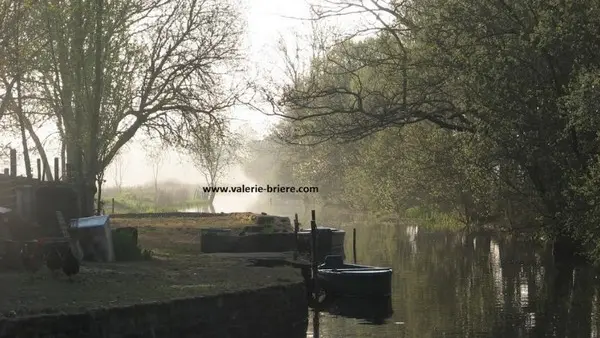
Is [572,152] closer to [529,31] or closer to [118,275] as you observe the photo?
[529,31]

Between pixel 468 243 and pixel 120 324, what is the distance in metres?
34.3

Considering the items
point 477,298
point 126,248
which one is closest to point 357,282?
point 477,298

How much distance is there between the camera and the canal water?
2245 centimetres

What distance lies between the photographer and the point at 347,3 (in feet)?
122

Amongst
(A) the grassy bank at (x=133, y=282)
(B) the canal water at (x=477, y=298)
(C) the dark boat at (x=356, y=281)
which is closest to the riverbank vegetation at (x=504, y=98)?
(B) the canal water at (x=477, y=298)

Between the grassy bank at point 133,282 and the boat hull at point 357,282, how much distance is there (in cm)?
350

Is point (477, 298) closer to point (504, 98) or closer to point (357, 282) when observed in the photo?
point (357, 282)

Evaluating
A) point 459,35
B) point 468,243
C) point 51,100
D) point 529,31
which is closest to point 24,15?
point 51,100

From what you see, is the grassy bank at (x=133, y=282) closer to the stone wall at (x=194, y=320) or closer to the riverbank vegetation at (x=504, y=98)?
the stone wall at (x=194, y=320)

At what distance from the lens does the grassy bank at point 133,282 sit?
16156 mm

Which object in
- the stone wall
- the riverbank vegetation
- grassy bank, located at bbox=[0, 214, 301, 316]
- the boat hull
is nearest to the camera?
the stone wall

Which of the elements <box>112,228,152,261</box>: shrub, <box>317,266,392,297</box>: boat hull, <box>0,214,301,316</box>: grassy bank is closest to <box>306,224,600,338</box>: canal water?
<box>317,266,392,297</box>: boat hull

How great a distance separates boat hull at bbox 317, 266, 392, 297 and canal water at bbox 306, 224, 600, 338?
658mm

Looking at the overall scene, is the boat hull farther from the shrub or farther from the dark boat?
the shrub
